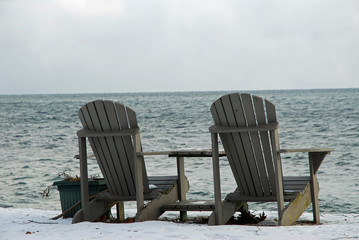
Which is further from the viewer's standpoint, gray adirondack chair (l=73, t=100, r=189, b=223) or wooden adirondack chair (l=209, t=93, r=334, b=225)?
gray adirondack chair (l=73, t=100, r=189, b=223)

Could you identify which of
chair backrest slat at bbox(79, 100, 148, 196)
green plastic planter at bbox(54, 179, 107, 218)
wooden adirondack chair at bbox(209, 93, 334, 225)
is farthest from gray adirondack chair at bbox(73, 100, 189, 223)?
wooden adirondack chair at bbox(209, 93, 334, 225)

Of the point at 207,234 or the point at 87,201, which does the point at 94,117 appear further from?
the point at 207,234

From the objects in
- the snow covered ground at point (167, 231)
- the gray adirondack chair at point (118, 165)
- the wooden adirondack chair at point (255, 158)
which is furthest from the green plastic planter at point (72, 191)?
the wooden adirondack chair at point (255, 158)

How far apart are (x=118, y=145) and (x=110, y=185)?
489 mm

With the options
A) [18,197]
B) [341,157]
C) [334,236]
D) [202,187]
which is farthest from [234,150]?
[341,157]

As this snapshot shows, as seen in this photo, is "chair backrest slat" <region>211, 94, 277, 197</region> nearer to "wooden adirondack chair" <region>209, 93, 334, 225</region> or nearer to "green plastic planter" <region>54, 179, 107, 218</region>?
"wooden adirondack chair" <region>209, 93, 334, 225</region>

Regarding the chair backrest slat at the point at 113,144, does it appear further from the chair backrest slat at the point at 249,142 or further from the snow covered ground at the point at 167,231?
the chair backrest slat at the point at 249,142

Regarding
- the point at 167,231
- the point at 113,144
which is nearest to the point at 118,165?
the point at 113,144

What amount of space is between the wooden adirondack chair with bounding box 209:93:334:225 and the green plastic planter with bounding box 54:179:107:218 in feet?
4.48

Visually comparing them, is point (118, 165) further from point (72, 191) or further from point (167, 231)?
point (167, 231)

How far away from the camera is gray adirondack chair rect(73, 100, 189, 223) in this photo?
16.5 ft

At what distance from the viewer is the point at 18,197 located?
8773mm

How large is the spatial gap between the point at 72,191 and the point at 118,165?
2.43 ft

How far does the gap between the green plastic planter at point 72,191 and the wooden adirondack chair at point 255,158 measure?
4.48 ft
